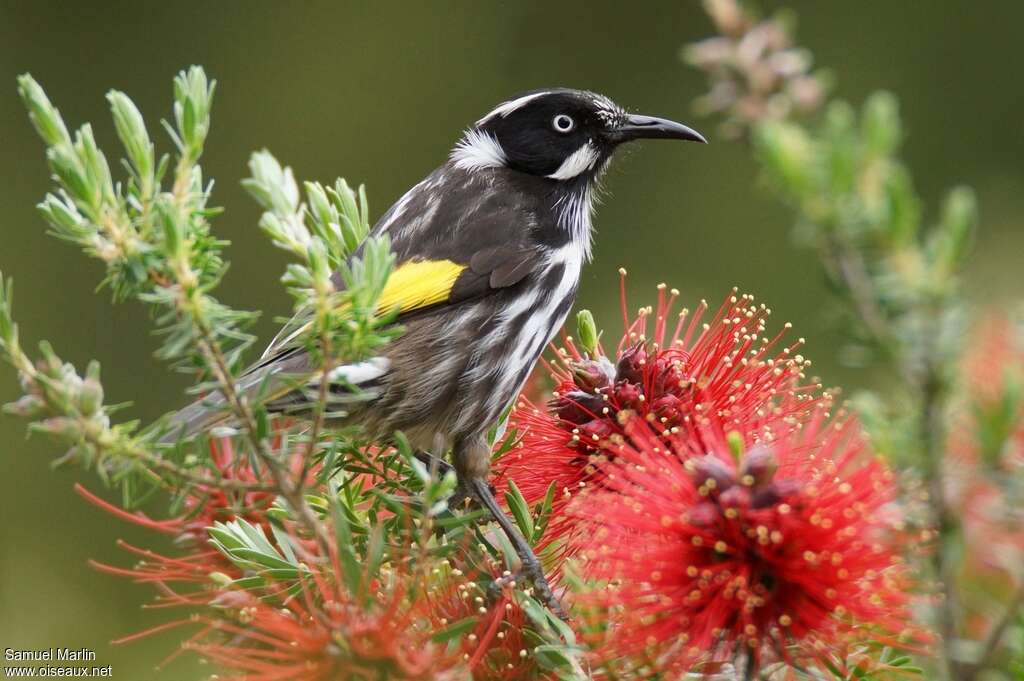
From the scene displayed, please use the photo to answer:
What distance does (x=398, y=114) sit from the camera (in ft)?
19.8

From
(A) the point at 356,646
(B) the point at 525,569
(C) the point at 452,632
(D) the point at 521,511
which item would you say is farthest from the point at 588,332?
(A) the point at 356,646

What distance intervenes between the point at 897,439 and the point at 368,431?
146 centimetres

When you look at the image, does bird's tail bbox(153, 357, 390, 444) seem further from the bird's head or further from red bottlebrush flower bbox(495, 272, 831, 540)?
the bird's head

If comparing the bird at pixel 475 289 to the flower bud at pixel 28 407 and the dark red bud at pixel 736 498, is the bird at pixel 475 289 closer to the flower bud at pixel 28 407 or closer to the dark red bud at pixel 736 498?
the dark red bud at pixel 736 498

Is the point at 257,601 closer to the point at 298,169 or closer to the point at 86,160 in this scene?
the point at 86,160

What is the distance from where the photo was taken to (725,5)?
42.1 inches

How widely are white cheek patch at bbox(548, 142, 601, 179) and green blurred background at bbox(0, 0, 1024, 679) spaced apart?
1766 millimetres

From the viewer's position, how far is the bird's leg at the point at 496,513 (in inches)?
63.4

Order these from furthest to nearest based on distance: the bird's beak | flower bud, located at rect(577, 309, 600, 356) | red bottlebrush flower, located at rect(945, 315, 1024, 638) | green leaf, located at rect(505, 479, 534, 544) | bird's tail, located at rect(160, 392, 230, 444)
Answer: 1. the bird's beak
2. flower bud, located at rect(577, 309, 600, 356)
3. green leaf, located at rect(505, 479, 534, 544)
4. bird's tail, located at rect(160, 392, 230, 444)
5. red bottlebrush flower, located at rect(945, 315, 1024, 638)

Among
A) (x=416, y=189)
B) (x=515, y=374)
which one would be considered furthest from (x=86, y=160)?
(x=416, y=189)

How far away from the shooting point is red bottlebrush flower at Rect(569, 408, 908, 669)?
138cm

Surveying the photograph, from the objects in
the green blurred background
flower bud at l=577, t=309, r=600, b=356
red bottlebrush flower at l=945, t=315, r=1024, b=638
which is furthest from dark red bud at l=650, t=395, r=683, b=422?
the green blurred background

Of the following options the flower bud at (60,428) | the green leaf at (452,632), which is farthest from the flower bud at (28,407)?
the green leaf at (452,632)

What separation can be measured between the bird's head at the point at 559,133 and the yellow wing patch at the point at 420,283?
425mm
